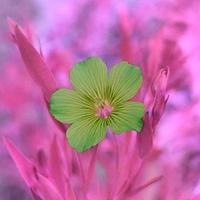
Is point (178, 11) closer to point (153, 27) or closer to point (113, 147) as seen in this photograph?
point (153, 27)

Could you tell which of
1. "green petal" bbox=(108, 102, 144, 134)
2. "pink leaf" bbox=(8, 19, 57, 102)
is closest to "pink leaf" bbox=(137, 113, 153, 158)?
"green petal" bbox=(108, 102, 144, 134)

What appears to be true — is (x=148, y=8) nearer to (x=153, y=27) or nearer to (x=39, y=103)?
(x=153, y=27)

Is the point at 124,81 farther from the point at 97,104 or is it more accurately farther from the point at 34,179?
the point at 34,179

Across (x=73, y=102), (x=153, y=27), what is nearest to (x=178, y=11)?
(x=153, y=27)

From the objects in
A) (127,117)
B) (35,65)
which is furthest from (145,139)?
(35,65)

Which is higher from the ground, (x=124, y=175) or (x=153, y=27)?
(x=153, y=27)

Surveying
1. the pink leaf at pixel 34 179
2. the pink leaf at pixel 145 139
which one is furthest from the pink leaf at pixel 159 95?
the pink leaf at pixel 34 179
